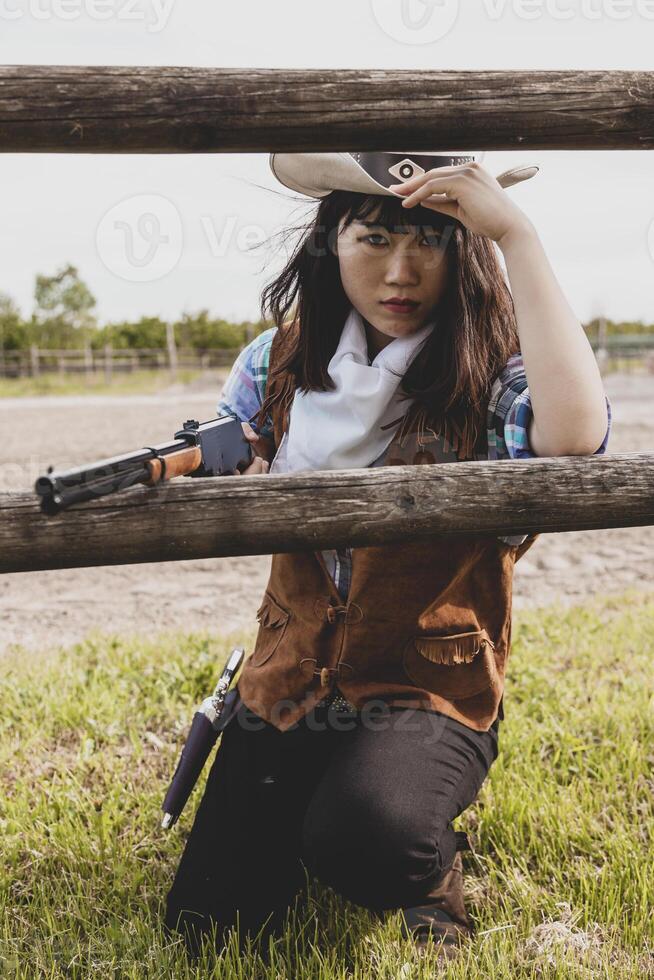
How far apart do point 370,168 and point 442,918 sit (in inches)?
66.8

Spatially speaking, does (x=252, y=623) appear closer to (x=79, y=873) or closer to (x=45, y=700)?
A: (x=45, y=700)

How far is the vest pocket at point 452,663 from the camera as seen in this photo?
2.11 meters

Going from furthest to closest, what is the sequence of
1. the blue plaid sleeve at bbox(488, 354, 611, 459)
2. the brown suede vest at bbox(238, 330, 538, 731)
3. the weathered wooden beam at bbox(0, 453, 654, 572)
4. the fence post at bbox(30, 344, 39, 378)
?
1. the fence post at bbox(30, 344, 39, 378)
2. the brown suede vest at bbox(238, 330, 538, 731)
3. the blue plaid sleeve at bbox(488, 354, 611, 459)
4. the weathered wooden beam at bbox(0, 453, 654, 572)

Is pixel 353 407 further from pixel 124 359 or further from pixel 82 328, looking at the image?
pixel 82 328

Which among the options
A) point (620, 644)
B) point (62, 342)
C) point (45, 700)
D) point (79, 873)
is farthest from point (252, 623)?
point (62, 342)

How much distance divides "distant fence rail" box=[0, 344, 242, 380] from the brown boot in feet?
109

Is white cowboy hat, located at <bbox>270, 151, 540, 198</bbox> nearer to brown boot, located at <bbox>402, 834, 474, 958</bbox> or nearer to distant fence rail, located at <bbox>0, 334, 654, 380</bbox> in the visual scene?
brown boot, located at <bbox>402, 834, 474, 958</bbox>

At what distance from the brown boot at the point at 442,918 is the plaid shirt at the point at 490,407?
0.72m

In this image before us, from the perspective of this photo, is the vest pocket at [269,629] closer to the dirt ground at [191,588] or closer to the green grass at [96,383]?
the dirt ground at [191,588]

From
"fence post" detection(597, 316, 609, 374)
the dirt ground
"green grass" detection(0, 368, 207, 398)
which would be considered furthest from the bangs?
"fence post" detection(597, 316, 609, 374)

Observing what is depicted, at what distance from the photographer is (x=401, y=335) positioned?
2094mm

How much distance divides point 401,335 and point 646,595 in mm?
3001

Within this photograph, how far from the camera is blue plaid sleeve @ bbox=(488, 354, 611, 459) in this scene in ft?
6.18

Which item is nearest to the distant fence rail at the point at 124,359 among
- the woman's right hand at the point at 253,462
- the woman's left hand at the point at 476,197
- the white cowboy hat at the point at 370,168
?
the woman's right hand at the point at 253,462
